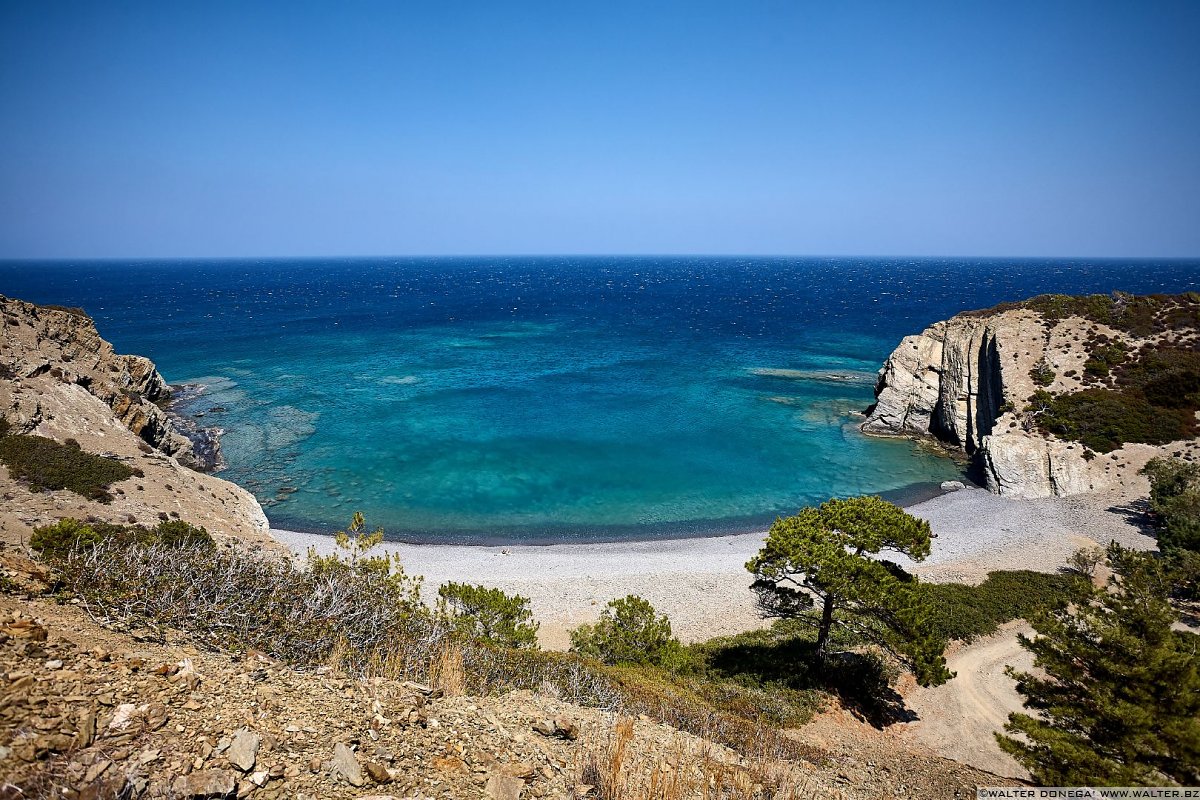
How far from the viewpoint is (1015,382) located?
41.9 m

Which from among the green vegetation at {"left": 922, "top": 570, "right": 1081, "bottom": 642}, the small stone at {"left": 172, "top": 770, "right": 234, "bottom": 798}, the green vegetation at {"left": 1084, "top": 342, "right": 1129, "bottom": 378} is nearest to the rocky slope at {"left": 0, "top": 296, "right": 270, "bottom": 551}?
the small stone at {"left": 172, "top": 770, "right": 234, "bottom": 798}

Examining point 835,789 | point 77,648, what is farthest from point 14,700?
point 835,789

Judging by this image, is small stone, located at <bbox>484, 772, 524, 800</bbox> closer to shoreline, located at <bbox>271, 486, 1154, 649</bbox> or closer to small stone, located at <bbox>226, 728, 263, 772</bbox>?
small stone, located at <bbox>226, 728, 263, 772</bbox>

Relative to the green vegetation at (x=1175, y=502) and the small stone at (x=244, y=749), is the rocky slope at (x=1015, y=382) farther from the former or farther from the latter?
the small stone at (x=244, y=749)

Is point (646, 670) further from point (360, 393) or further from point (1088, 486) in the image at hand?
point (360, 393)

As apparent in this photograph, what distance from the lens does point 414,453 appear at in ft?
146

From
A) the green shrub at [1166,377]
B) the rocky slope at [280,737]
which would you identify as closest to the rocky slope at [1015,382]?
the green shrub at [1166,377]

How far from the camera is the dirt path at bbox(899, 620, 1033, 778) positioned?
15.6 meters

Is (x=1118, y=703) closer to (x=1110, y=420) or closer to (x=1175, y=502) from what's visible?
(x=1175, y=502)

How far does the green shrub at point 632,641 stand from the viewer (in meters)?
17.2

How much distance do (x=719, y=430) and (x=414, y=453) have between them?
87.8 ft

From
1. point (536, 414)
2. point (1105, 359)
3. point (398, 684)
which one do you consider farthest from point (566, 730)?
point (1105, 359)

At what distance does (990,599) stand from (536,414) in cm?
3940

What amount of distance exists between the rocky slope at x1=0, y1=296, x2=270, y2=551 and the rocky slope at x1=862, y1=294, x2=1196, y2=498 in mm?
46958
